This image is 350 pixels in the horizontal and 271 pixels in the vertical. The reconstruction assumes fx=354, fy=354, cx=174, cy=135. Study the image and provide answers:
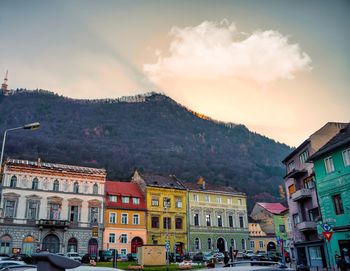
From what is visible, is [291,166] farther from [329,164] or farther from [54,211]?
[54,211]

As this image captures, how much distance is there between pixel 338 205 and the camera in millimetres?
29250

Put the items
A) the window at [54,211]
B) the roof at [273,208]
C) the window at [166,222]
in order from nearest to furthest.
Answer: the window at [54,211]
the window at [166,222]
the roof at [273,208]

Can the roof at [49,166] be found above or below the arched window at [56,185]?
above

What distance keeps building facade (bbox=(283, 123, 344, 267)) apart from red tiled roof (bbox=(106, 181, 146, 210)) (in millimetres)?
23947

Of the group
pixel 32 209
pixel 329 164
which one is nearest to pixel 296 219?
pixel 329 164

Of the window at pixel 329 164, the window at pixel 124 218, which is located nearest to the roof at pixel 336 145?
the window at pixel 329 164

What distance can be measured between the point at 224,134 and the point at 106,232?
14766 cm

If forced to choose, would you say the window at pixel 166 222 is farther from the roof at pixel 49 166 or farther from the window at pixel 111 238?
the roof at pixel 49 166

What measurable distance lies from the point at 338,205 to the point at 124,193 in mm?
33926

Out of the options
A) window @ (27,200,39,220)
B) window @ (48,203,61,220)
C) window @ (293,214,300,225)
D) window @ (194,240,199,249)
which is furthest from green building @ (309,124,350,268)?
window @ (27,200,39,220)

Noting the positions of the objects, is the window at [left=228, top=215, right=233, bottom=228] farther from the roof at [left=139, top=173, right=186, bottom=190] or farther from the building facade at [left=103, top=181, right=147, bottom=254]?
the building facade at [left=103, top=181, right=147, bottom=254]

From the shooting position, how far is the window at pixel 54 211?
158 feet

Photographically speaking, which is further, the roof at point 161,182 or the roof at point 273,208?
the roof at point 273,208

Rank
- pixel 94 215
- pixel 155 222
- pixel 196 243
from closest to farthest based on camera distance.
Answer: pixel 94 215 < pixel 155 222 < pixel 196 243
